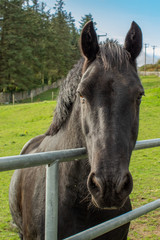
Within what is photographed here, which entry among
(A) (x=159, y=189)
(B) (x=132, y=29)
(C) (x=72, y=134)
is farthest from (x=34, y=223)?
(A) (x=159, y=189)

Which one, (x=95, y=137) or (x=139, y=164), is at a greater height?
(x=95, y=137)

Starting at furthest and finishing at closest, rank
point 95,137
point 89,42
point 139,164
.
Answer: point 139,164 < point 89,42 < point 95,137

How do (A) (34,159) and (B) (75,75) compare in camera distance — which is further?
(B) (75,75)

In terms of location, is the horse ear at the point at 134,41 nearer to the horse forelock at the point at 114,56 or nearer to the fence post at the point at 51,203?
the horse forelock at the point at 114,56

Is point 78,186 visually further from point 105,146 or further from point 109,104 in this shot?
point 109,104

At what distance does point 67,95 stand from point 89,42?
553mm

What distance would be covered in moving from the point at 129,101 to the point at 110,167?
547mm

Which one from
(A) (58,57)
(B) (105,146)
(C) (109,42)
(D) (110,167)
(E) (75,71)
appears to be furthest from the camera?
(A) (58,57)

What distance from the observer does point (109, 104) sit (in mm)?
1814

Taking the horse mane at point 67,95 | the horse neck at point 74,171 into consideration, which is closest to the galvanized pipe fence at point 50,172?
the horse neck at point 74,171

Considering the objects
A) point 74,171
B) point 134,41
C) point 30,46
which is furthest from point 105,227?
point 30,46

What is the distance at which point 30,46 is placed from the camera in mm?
42625

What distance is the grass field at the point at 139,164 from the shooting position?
4.06 metres

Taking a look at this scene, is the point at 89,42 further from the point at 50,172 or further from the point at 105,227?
the point at 105,227
